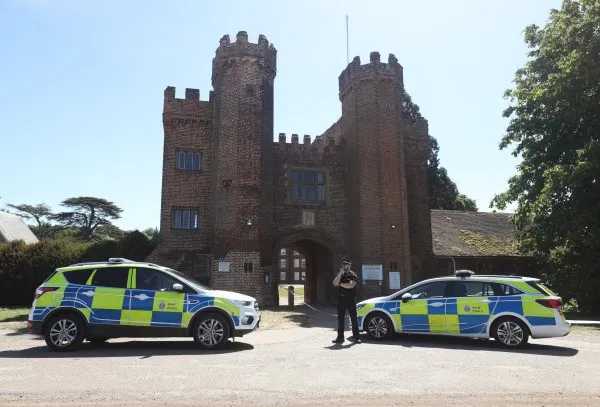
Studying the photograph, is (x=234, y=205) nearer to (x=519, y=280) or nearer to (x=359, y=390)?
(x=519, y=280)

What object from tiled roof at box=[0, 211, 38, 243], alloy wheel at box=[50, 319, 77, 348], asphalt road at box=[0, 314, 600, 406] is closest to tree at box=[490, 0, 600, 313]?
asphalt road at box=[0, 314, 600, 406]

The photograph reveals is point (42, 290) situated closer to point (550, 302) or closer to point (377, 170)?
point (550, 302)

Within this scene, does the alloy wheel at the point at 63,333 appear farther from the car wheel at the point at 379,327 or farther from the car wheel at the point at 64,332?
the car wheel at the point at 379,327

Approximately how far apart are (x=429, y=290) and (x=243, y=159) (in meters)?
13.1

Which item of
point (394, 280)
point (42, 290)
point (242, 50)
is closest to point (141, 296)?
point (42, 290)

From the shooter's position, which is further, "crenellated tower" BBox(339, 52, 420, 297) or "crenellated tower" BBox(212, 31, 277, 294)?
"crenellated tower" BBox(339, 52, 420, 297)

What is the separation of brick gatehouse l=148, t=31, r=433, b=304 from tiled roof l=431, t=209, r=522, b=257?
304 centimetres

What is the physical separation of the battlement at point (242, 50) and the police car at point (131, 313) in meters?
15.6

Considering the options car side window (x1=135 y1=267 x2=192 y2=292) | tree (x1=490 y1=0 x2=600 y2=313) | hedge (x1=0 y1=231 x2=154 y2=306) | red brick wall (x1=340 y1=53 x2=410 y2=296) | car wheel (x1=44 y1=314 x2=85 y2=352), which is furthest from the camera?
red brick wall (x1=340 y1=53 x2=410 y2=296)

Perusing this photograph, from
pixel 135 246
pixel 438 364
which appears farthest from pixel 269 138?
pixel 438 364

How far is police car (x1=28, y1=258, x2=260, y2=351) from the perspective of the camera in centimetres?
862

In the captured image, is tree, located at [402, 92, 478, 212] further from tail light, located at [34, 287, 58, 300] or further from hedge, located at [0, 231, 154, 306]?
tail light, located at [34, 287, 58, 300]

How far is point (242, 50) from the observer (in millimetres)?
21875

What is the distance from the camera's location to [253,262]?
A: 2056 centimetres
